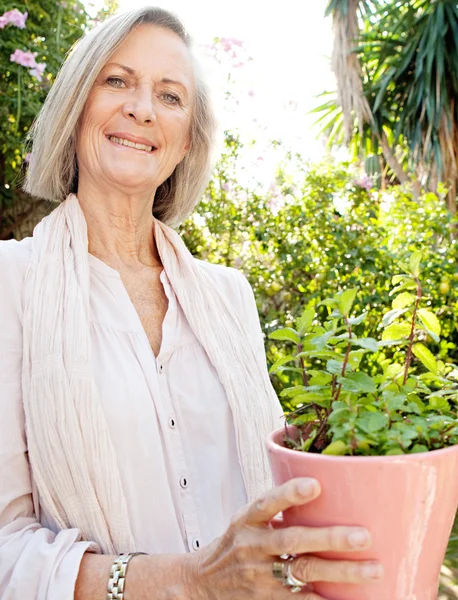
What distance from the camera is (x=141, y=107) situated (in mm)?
1633

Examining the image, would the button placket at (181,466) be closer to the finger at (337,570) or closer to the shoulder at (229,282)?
the shoulder at (229,282)

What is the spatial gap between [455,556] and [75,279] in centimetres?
334

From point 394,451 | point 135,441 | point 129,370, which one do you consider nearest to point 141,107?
point 129,370

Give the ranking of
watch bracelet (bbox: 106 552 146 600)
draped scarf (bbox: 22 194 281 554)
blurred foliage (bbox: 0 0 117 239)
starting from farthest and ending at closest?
blurred foliage (bbox: 0 0 117 239) < draped scarf (bbox: 22 194 281 554) < watch bracelet (bbox: 106 552 146 600)

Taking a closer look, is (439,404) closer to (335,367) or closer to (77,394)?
(335,367)

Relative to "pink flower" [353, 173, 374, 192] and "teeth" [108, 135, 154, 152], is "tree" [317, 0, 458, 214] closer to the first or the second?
"pink flower" [353, 173, 374, 192]

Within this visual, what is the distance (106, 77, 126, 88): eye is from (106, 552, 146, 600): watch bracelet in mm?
1121

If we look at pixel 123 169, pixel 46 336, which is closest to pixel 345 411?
pixel 46 336

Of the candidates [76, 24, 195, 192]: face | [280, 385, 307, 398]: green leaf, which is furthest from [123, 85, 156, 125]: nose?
[280, 385, 307, 398]: green leaf

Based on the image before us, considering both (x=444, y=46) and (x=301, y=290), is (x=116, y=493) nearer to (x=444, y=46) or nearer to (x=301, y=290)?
(x=301, y=290)

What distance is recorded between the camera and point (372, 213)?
5.13 metres

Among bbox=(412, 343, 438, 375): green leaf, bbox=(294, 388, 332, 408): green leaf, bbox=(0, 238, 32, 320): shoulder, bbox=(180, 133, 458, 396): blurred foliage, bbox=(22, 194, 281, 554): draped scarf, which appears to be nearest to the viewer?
bbox=(294, 388, 332, 408): green leaf

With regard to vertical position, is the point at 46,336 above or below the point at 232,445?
above

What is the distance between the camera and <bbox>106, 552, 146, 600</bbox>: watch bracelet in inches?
45.9
